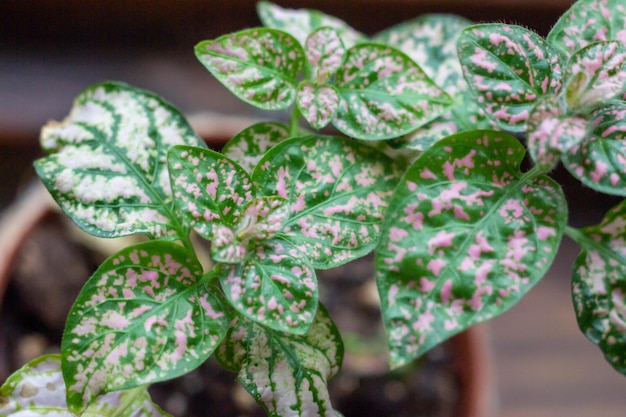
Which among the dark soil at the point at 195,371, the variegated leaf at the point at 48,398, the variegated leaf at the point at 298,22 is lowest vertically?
the dark soil at the point at 195,371

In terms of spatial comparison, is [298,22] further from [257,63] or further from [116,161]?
[116,161]

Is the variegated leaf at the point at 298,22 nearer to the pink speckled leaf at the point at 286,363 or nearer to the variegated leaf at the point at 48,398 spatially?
the pink speckled leaf at the point at 286,363

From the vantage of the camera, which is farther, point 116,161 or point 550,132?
point 116,161

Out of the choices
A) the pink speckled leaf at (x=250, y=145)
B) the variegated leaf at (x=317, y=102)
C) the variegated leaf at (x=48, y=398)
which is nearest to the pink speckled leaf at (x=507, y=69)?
the variegated leaf at (x=317, y=102)

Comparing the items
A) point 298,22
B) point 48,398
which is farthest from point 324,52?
point 48,398

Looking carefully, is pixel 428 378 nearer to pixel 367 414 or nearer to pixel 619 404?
pixel 367 414

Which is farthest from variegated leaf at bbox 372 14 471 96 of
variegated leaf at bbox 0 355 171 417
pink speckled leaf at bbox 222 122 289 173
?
variegated leaf at bbox 0 355 171 417
